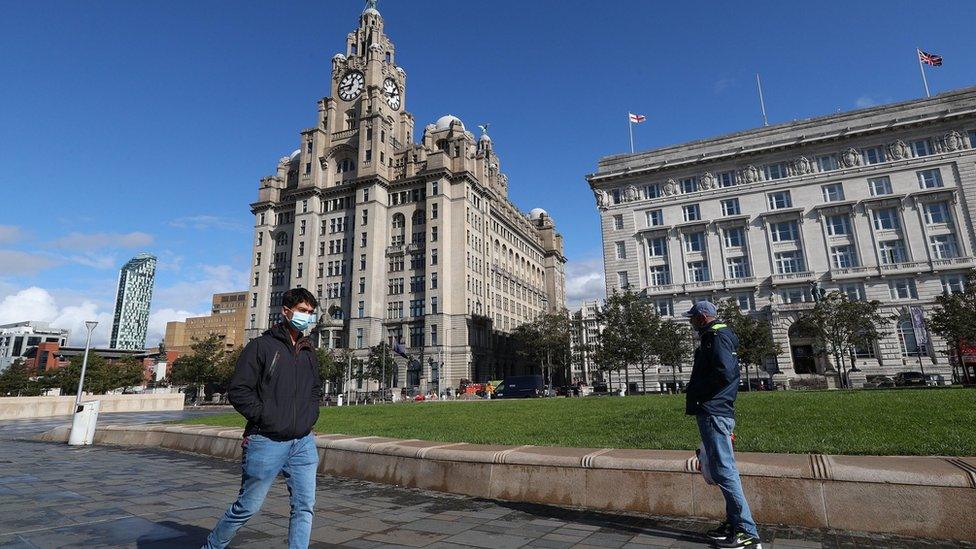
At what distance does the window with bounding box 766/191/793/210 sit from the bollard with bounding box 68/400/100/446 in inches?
2276

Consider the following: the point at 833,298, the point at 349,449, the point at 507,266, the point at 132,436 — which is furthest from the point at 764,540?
the point at 507,266

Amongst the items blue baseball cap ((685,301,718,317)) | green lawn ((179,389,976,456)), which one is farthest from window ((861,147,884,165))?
blue baseball cap ((685,301,718,317))

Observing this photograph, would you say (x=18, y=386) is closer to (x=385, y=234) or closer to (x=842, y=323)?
(x=385, y=234)

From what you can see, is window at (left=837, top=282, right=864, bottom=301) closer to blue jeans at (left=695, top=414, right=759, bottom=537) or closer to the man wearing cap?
the man wearing cap

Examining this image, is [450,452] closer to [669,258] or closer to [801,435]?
[801,435]

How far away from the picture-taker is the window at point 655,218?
186 feet

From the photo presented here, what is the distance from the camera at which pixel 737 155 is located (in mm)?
53781

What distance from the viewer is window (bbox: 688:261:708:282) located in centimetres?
5359

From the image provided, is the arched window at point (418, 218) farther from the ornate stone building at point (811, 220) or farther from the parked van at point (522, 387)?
the parked van at point (522, 387)

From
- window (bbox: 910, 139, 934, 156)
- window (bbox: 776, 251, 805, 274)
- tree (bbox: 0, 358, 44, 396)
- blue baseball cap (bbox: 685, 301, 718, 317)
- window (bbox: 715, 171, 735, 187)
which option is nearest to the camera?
blue baseball cap (bbox: 685, 301, 718, 317)

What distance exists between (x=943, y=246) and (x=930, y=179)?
22.4 feet

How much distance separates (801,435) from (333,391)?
68346 millimetres

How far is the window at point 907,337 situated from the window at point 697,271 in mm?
17252

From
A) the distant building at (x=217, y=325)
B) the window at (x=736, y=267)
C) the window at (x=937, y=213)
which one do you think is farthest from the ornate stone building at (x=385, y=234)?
the distant building at (x=217, y=325)
